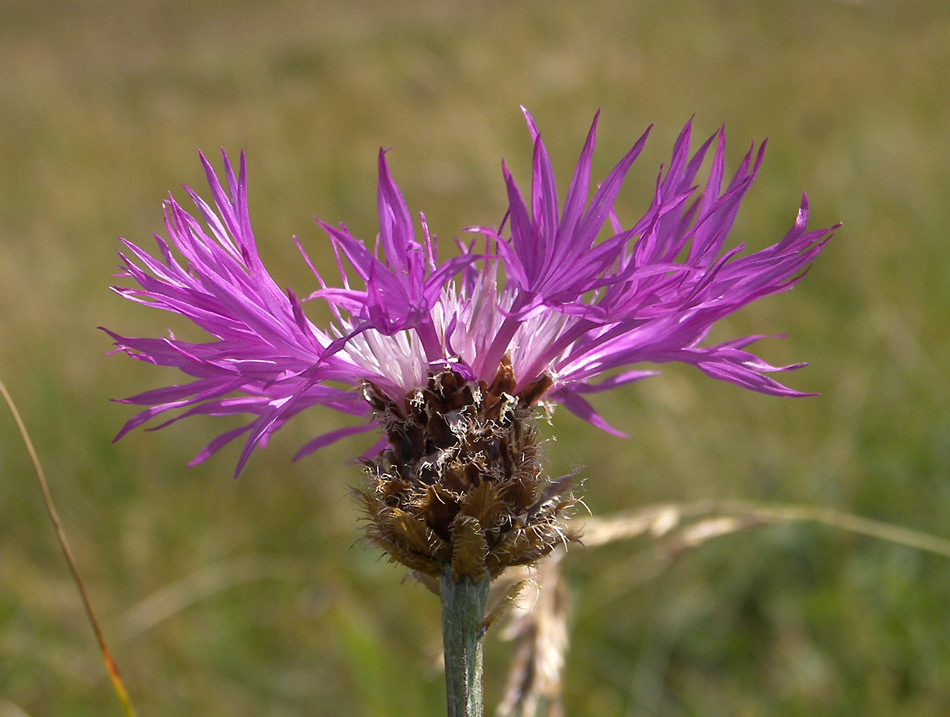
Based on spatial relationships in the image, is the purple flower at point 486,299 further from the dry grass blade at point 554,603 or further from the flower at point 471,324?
the dry grass blade at point 554,603

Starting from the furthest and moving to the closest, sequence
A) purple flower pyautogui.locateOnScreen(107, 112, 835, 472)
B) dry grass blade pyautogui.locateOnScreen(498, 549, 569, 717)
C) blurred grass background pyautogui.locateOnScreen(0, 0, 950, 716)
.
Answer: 1. blurred grass background pyautogui.locateOnScreen(0, 0, 950, 716)
2. dry grass blade pyautogui.locateOnScreen(498, 549, 569, 717)
3. purple flower pyautogui.locateOnScreen(107, 112, 835, 472)

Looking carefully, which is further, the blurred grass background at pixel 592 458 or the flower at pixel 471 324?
the blurred grass background at pixel 592 458

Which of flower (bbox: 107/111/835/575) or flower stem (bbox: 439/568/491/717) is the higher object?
flower (bbox: 107/111/835/575)

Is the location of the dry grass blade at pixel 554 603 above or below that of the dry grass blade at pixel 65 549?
below

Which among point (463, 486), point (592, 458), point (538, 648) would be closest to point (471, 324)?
point (463, 486)

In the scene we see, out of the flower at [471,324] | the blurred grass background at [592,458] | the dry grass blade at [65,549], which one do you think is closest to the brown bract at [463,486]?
the flower at [471,324]

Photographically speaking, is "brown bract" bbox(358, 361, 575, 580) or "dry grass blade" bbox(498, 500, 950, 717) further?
"dry grass blade" bbox(498, 500, 950, 717)

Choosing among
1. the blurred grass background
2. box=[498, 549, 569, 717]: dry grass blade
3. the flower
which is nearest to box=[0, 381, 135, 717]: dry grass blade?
the flower

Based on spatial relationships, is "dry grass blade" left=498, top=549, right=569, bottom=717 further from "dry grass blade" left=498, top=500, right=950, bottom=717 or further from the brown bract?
the brown bract

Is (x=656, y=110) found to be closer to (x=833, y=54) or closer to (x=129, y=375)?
(x=833, y=54)
